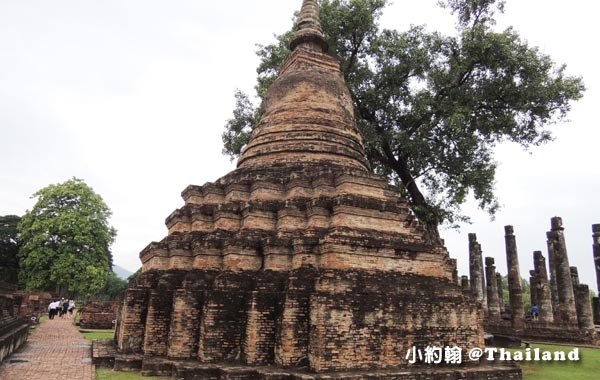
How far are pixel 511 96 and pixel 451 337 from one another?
33.9ft

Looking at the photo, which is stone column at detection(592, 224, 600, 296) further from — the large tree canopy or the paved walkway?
the paved walkway

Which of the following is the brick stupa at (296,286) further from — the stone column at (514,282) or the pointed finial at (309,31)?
the stone column at (514,282)

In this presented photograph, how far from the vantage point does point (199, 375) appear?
8.09 m

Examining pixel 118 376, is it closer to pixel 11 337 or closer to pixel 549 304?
pixel 11 337

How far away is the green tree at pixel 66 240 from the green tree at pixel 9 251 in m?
12.6

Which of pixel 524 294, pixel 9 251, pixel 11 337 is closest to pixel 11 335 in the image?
pixel 11 337

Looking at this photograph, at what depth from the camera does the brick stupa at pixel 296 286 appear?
325 inches

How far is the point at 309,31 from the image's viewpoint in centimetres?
1461

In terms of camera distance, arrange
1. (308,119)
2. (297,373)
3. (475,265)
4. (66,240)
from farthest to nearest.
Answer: (66,240) → (475,265) → (308,119) → (297,373)

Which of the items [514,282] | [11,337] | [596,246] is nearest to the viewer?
[11,337]

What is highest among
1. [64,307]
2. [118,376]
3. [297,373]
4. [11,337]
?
[64,307]

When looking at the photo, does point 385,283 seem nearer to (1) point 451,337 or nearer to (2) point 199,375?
(1) point 451,337

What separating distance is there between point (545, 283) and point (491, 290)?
3.30 metres

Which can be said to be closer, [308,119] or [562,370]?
[562,370]
